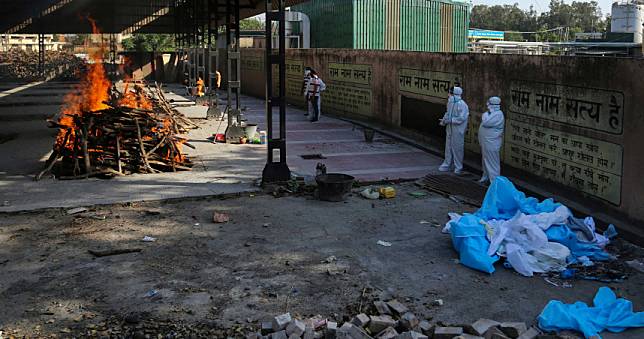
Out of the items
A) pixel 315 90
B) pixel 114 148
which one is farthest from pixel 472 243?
pixel 315 90

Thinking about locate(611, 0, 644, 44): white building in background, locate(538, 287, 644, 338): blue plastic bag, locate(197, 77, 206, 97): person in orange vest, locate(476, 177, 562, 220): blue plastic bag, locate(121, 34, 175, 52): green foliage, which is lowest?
Result: locate(538, 287, 644, 338): blue plastic bag

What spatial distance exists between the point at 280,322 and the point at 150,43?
6143 cm

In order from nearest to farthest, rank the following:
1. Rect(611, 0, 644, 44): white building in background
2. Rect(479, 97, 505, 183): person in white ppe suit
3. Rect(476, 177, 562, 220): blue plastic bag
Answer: Rect(476, 177, 562, 220): blue plastic bag, Rect(479, 97, 505, 183): person in white ppe suit, Rect(611, 0, 644, 44): white building in background

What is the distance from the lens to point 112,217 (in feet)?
31.6

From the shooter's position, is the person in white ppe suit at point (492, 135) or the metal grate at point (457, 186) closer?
the metal grate at point (457, 186)

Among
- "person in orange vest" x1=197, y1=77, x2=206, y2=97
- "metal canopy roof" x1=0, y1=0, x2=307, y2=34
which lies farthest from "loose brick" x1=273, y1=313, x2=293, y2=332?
"metal canopy roof" x1=0, y1=0, x2=307, y2=34

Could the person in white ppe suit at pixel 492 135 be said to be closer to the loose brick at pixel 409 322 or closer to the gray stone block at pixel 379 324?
the loose brick at pixel 409 322

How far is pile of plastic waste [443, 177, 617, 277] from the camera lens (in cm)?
752

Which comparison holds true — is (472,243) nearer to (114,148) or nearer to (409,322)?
(409,322)

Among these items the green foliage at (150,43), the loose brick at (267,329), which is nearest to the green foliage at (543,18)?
the green foliage at (150,43)

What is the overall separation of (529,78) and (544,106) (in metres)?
0.76

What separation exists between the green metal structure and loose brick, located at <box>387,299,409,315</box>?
2971 cm

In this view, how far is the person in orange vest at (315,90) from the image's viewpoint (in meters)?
20.5

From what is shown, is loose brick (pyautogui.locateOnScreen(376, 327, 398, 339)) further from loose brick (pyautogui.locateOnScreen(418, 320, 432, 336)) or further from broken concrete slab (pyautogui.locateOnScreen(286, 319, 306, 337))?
broken concrete slab (pyautogui.locateOnScreen(286, 319, 306, 337))
